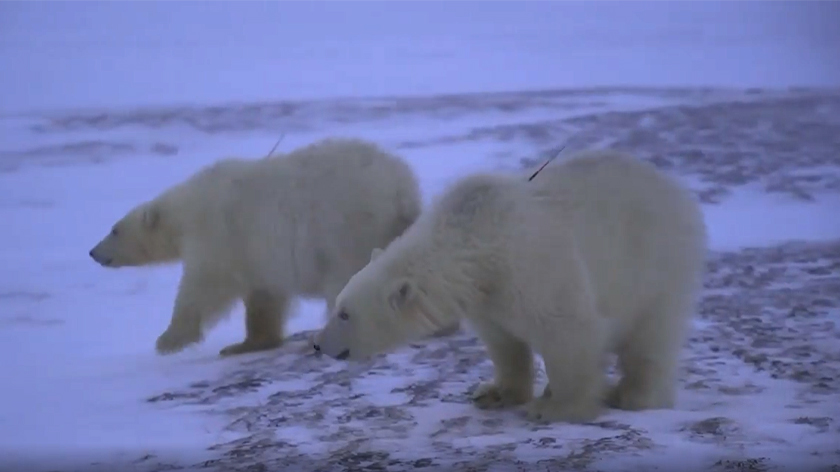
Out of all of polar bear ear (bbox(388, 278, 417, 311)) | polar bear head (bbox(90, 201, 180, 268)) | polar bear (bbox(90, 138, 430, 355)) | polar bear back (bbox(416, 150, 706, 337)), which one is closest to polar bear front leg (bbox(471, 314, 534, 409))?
polar bear back (bbox(416, 150, 706, 337))

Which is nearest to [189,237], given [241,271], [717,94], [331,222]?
[241,271]

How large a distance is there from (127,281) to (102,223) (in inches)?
24.4

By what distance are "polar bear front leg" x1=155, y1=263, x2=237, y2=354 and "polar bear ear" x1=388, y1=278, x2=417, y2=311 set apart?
1.69 meters

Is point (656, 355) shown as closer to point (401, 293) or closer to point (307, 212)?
point (401, 293)

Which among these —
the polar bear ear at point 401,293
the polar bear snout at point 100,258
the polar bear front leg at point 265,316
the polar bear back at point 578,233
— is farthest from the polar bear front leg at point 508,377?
the polar bear snout at point 100,258

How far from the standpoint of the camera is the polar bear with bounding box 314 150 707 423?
2.98 meters

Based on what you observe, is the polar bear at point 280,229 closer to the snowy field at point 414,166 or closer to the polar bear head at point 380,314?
the snowy field at point 414,166

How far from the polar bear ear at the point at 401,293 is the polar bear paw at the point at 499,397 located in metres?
0.53

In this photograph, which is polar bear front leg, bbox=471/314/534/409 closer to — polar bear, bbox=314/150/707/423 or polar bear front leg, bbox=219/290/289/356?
polar bear, bbox=314/150/707/423

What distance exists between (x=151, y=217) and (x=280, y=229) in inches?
27.5

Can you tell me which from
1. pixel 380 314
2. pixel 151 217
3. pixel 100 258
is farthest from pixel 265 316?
pixel 380 314

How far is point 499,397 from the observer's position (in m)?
3.33

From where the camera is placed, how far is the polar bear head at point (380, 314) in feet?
9.81

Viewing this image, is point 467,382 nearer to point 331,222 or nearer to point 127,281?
point 331,222
